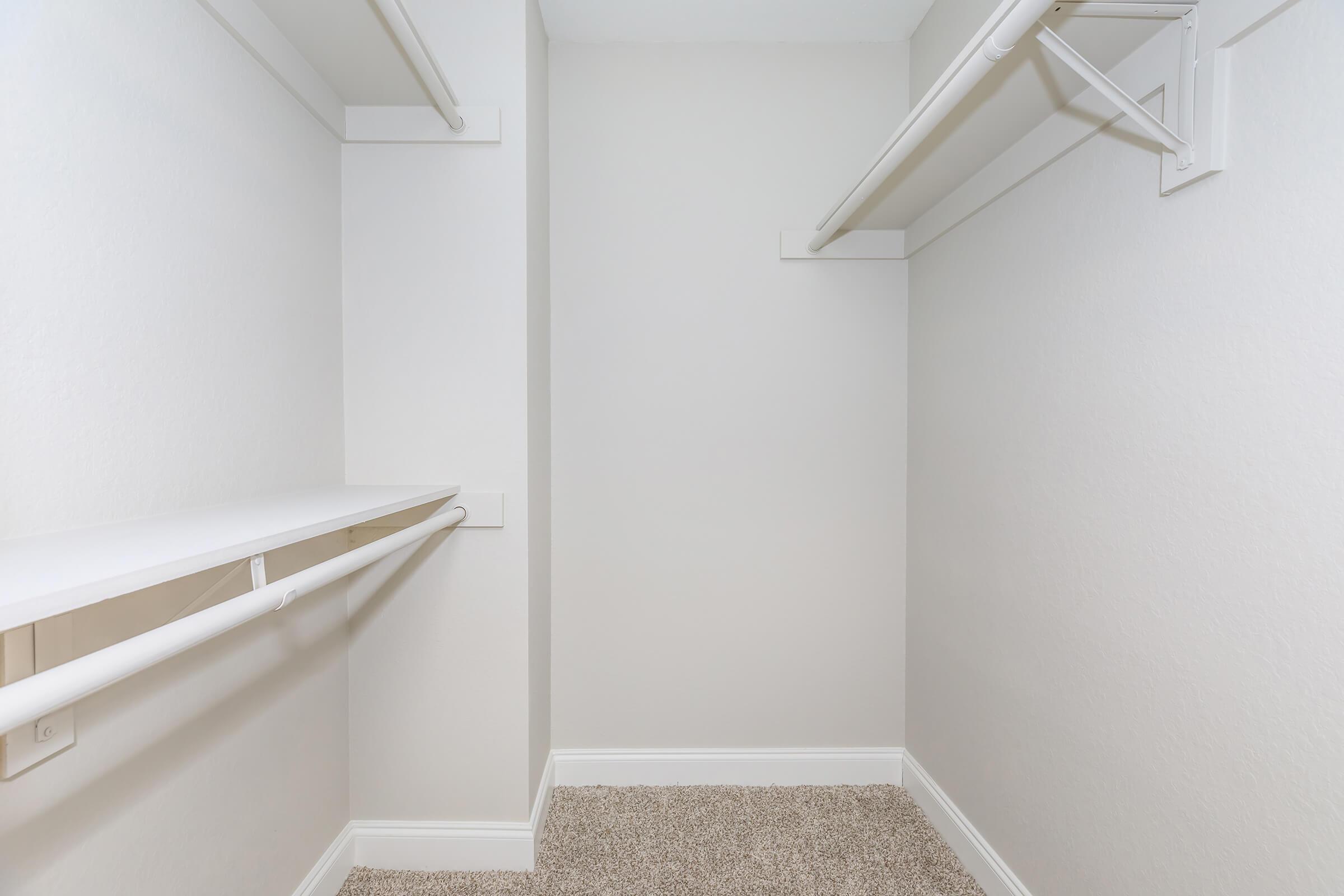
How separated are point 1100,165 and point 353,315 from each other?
171 cm

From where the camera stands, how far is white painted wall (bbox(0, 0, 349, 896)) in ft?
2.68

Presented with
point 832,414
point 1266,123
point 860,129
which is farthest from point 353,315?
point 1266,123

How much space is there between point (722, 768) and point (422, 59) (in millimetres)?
2105

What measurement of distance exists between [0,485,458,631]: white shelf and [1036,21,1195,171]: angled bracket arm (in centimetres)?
131

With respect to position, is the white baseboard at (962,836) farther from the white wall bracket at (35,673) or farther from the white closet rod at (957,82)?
the white wall bracket at (35,673)

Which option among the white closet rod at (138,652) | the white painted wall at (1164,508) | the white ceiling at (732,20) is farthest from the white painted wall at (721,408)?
the white closet rod at (138,652)

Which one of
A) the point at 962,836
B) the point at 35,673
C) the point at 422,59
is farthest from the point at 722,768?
the point at 422,59

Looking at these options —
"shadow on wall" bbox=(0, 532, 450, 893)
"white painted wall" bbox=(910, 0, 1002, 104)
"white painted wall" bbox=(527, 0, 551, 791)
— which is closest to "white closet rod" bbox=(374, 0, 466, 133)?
"white painted wall" bbox=(527, 0, 551, 791)

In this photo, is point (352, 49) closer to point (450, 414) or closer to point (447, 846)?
point (450, 414)

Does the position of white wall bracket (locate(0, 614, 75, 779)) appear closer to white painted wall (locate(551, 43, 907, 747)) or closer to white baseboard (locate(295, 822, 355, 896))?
white baseboard (locate(295, 822, 355, 896))

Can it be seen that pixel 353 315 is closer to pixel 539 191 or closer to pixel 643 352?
pixel 539 191

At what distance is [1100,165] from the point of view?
1.19m

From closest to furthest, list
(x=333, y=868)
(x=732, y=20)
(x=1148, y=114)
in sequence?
(x=1148, y=114) < (x=333, y=868) < (x=732, y=20)

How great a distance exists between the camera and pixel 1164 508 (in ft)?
3.43
